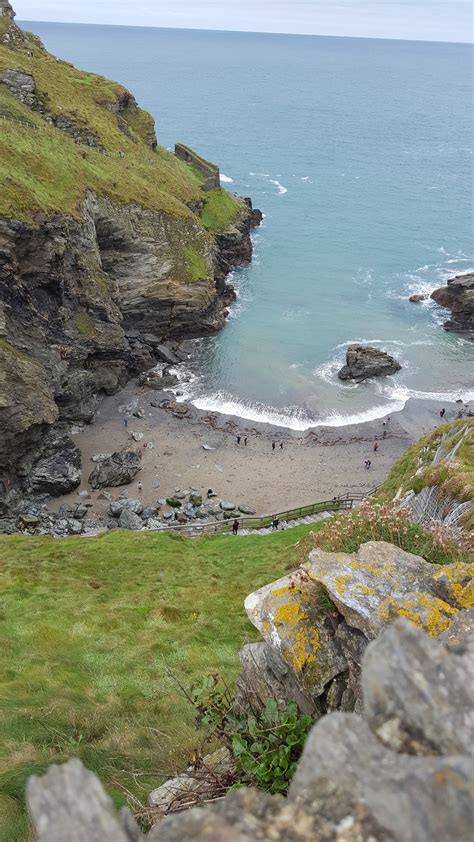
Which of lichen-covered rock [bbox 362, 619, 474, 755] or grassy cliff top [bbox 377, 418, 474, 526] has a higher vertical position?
lichen-covered rock [bbox 362, 619, 474, 755]

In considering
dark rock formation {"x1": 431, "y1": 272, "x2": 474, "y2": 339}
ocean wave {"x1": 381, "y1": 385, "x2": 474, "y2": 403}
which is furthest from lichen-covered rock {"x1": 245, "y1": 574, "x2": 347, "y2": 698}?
dark rock formation {"x1": 431, "y1": 272, "x2": 474, "y2": 339}

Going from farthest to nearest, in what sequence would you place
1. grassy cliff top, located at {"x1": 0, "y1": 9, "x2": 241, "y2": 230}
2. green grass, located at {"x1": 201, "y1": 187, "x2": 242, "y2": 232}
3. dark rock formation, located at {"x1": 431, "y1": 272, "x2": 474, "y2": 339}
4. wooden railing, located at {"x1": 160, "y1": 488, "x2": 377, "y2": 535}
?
green grass, located at {"x1": 201, "y1": 187, "x2": 242, "y2": 232} → dark rock formation, located at {"x1": 431, "y1": 272, "x2": 474, "y2": 339} → grassy cliff top, located at {"x1": 0, "y1": 9, "x2": 241, "y2": 230} → wooden railing, located at {"x1": 160, "y1": 488, "x2": 377, "y2": 535}

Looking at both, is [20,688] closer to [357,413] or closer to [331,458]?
[331,458]

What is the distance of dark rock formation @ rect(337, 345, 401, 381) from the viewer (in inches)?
2427

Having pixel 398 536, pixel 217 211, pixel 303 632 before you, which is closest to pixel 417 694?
pixel 303 632

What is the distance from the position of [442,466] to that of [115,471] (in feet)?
97.8

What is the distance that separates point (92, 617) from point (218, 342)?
169ft

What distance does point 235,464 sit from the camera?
158 ft

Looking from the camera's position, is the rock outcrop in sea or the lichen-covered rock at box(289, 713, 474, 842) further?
the rock outcrop in sea

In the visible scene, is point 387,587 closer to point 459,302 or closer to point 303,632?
point 303,632

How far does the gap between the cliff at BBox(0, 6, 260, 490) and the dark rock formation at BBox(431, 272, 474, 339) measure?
3035 centimetres

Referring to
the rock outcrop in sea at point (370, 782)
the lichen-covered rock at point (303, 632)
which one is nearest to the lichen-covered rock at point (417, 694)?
the rock outcrop in sea at point (370, 782)

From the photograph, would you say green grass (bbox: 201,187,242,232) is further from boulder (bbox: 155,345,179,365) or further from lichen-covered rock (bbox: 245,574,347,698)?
lichen-covered rock (bbox: 245,574,347,698)

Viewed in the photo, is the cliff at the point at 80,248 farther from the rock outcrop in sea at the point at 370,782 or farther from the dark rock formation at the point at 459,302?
the rock outcrop in sea at the point at 370,782
